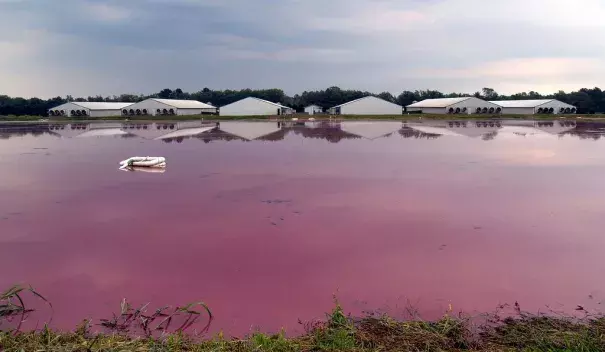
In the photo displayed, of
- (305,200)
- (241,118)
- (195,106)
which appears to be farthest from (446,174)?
(195,106)

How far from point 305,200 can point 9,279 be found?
6.24 meters

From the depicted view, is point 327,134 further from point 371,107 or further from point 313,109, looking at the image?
point 313,109

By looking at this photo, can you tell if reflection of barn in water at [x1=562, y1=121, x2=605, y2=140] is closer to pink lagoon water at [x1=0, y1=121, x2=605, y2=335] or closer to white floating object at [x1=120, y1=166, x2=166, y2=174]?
pink lagoon water at [x1=0, y1=121, x2=605, y2=335]

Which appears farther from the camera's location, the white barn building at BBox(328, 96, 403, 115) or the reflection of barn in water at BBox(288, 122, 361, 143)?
the white barn building at BBox(328, 96, 403, 115)

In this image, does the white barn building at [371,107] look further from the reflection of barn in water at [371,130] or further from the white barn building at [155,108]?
the white barn building at [155,108]

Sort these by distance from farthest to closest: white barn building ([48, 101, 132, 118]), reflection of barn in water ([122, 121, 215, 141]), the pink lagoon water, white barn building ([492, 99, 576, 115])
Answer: white barn building ([48, 101, 132, 118]) → white barn building ([492, 99, 576, 115]) → reflection of barn in water ([122, 121, 215, 141]) → the pink lagoon water

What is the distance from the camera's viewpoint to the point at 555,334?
445cm

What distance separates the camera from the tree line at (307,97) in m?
60.4

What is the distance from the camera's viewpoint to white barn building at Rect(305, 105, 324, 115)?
2582 inches

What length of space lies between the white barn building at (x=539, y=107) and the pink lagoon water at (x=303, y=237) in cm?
4170

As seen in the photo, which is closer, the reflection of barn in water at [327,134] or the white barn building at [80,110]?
the reflection of barn in water at [327,134]

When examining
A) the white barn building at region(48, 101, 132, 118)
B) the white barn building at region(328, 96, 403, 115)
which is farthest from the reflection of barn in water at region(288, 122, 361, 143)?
the white barn building at region(48, 101, 132, 118)

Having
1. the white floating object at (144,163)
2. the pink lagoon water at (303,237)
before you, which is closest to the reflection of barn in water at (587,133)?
the pink lagoon water at (303,237)

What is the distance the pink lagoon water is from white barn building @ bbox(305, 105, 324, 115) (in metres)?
50.4
